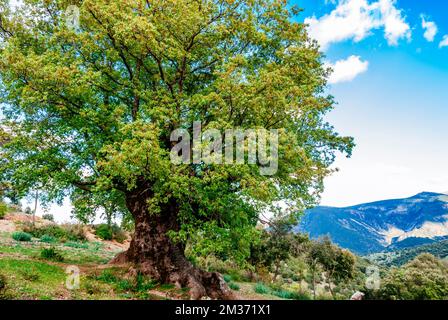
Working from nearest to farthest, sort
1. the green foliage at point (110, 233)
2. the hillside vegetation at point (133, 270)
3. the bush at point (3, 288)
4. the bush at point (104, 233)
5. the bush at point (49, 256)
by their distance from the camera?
the bush at point (3, 288)
the hillside vegetation at point (133, 270)
the bush at point (49, 256)
the bush at point (104, 233)
the green foliage at point (110, 233)

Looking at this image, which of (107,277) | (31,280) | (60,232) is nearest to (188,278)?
(107,277)

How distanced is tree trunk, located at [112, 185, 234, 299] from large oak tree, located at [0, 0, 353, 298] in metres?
0.05

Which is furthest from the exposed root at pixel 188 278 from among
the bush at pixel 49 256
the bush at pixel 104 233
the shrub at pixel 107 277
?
the bush at pixel 104 233

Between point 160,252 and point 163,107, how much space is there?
24.6 ft

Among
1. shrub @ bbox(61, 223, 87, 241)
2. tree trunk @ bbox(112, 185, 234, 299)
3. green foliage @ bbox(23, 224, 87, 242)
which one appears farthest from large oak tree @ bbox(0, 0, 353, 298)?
shrub @ bbox(61, 223, 87, 241)

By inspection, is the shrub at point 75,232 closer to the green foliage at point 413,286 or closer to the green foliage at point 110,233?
the green foliage at point 110,233

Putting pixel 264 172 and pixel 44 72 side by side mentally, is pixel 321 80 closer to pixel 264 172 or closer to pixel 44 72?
pixel 264 172

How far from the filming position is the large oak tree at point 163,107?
12.6 metres

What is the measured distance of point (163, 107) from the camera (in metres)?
13.5

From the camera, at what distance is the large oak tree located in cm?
1258

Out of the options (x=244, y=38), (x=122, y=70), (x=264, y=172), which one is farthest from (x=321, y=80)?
(x=122, y=70)

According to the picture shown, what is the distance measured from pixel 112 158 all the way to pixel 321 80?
11779 millimetres

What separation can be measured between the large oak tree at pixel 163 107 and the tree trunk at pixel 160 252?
0.05 metres

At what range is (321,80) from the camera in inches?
671
